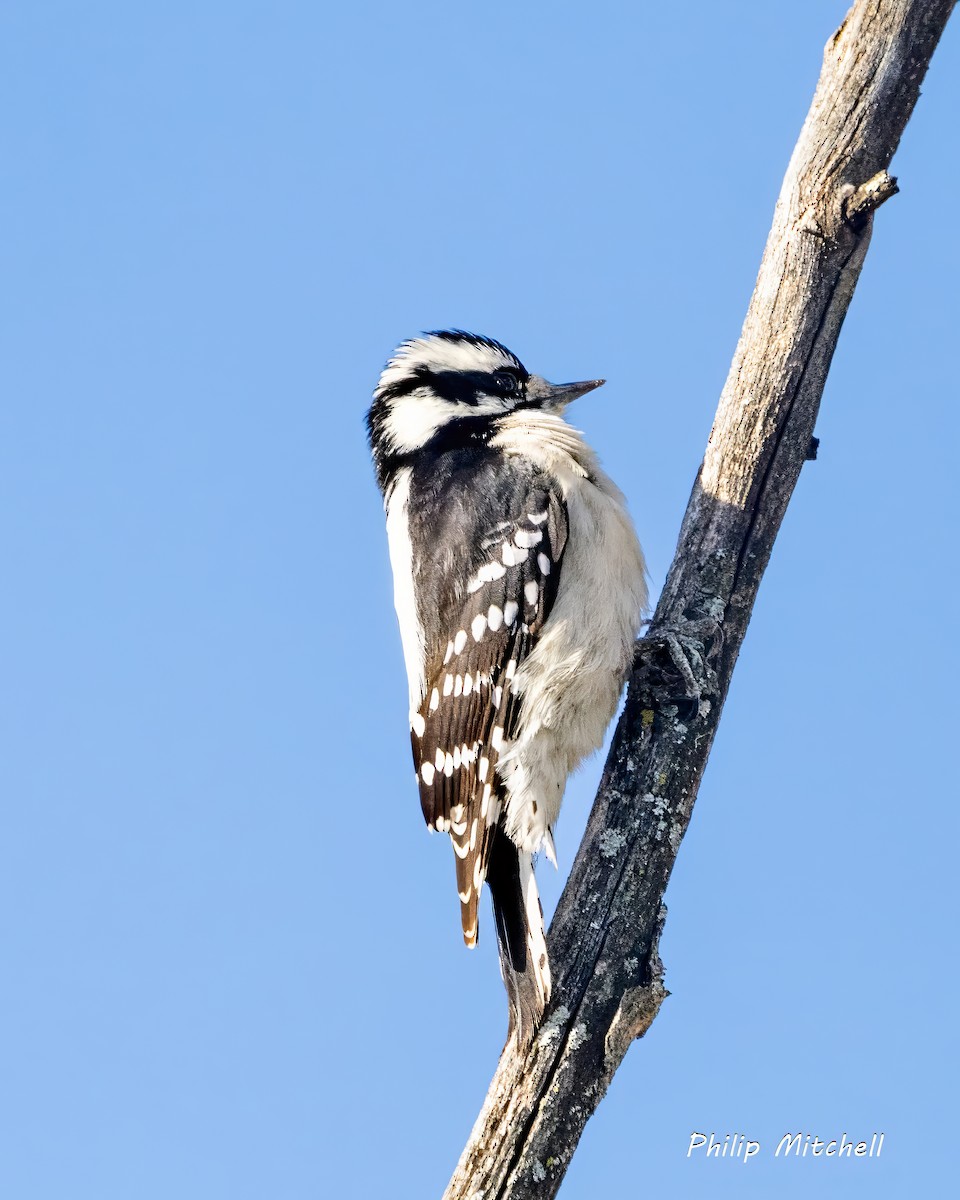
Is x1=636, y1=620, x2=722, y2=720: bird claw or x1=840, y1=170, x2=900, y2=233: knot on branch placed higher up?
x1=840, y1=170, x2=900, y2=233: knot on branch

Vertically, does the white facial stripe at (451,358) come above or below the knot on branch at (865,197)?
below

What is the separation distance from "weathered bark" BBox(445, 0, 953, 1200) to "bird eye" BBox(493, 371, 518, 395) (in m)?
0.87

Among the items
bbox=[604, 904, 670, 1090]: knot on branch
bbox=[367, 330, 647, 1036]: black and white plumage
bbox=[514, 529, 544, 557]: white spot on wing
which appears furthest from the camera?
bbox=[514, 529, 544, 557]: white spot on wing

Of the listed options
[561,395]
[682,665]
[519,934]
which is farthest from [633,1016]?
[561,395]

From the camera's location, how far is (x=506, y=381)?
458cm

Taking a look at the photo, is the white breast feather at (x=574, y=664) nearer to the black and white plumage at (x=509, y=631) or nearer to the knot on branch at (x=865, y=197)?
the black and white plumage at (x=509, y=631)

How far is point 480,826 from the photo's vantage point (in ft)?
12.7

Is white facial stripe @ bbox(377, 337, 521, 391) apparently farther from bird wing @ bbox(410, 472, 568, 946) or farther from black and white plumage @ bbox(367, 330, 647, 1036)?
bird wing @ bbox(410, 472, 568, 946)

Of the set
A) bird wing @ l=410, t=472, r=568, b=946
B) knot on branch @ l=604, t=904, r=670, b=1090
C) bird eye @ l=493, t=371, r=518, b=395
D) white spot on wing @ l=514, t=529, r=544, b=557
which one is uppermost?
bird eye @ l=493, t=371, r=518, b=395

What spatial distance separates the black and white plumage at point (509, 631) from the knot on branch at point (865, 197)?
3.61 feet

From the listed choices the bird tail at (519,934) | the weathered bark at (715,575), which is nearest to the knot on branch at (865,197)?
the weathered bark at (715,575)

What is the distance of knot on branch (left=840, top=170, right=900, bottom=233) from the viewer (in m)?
3.78

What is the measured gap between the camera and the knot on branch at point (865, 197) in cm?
378

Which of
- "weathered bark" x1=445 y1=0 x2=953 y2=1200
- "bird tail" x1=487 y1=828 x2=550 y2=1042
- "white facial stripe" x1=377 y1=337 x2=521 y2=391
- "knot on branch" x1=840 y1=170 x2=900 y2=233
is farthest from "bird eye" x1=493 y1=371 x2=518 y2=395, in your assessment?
"bird tail" x1=487 y1=828 x2=550 y2=1042
